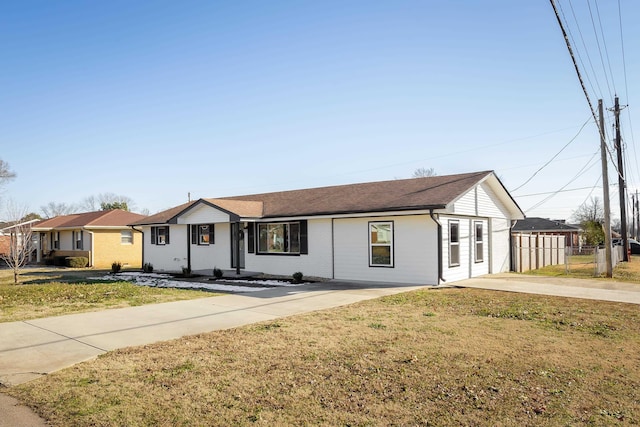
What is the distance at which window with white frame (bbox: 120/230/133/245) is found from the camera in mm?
32375

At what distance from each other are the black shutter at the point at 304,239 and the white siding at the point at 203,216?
11.4 feet

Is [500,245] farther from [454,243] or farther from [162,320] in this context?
[162,320]

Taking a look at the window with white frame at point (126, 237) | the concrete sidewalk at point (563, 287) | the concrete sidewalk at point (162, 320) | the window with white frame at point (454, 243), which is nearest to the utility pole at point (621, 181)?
the concrete sidewalk at point (563, 287)

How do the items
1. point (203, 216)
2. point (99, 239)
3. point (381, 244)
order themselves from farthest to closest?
point (99, 239) → point (203, 216) → point (381, 244)

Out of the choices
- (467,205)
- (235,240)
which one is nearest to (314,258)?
(235,240)

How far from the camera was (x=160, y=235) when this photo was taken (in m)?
26.0

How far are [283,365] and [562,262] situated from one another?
27854 millimetres

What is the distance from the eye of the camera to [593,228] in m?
44.1

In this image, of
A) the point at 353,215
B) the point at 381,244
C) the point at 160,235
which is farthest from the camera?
the point at 160,235

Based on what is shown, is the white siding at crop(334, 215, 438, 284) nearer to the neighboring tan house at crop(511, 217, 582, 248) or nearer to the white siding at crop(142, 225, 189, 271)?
the white siding at crop(142, 225, 189, 271)

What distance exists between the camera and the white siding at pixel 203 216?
20431 millimetres

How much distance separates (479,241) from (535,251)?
6695 millimetres

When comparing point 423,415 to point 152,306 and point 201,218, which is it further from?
point 201,218

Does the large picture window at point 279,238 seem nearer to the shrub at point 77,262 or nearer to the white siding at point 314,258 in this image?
the white siding at point 314,258
